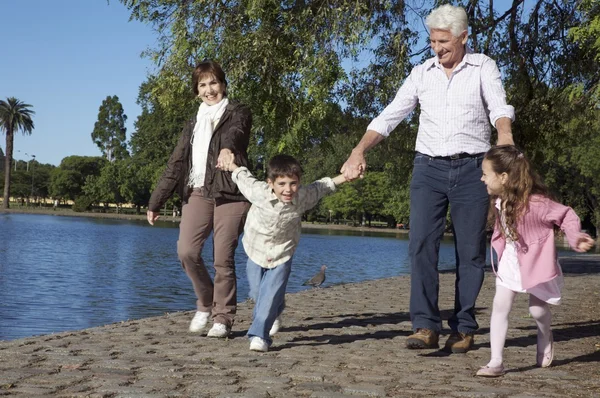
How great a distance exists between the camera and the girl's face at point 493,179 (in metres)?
5.06

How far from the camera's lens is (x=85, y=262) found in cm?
2275

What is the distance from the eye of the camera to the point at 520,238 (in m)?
5.01

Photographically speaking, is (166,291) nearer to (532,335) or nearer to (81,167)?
(532,335)

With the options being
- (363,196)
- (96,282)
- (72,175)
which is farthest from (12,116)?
(96,282)

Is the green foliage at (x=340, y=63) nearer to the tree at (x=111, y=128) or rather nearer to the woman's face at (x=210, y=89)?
the woman's face at (x=210, y=89)

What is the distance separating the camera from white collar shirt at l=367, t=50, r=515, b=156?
222 inches

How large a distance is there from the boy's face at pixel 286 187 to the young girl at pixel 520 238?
124 centimetres

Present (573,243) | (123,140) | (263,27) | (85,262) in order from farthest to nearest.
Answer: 1. (123,140)
2. (85,262)
3. (263,27)
4. (573,243)

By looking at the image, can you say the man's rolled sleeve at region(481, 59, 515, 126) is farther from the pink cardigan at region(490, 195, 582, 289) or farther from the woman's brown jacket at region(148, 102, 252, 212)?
the woman's brown jacket at region(148, 102, 252, 212)

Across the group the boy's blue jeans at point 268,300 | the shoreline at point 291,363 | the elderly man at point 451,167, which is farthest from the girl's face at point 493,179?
the boy's blue jeans at point 268,300

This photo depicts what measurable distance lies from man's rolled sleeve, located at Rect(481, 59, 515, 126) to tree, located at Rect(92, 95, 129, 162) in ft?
368

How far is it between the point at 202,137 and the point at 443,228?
1890mm

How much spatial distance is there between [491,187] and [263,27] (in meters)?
9.48

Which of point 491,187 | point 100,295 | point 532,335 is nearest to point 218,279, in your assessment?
point 491,187
